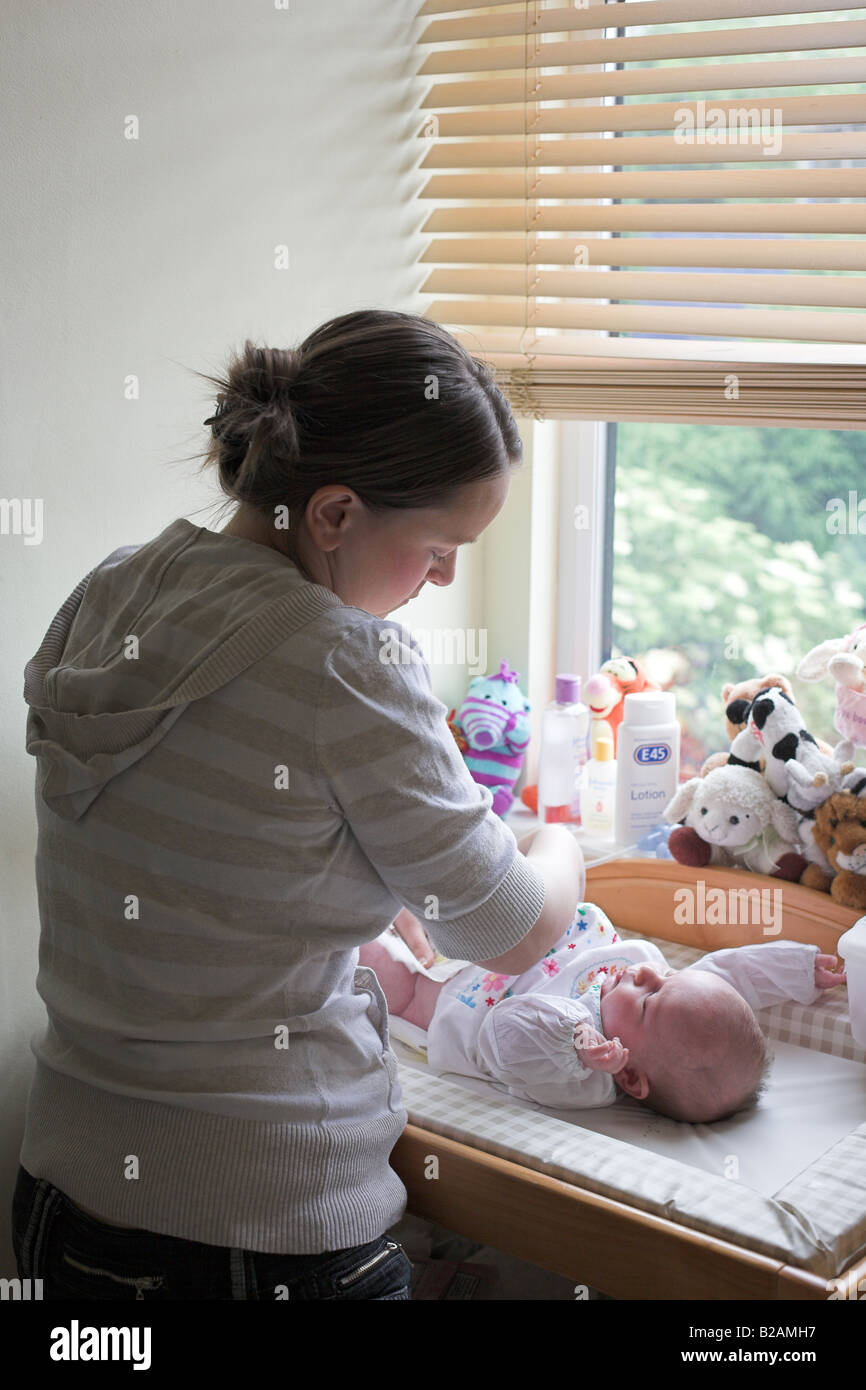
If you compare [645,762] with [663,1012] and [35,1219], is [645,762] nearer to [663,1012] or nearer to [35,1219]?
[663,1012]

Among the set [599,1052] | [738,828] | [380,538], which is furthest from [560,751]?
[380,538]

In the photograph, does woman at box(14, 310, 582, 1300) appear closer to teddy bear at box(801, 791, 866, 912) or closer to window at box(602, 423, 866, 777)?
teddy bear at box(801, 791, 866, 912)

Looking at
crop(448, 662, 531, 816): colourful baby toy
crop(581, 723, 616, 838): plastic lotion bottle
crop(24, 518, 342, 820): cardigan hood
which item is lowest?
crop(581, 723, 616, 838): plastic lotion bottle

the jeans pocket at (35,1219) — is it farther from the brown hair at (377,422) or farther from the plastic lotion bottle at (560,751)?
the plastic lotion bottle at (560,751)

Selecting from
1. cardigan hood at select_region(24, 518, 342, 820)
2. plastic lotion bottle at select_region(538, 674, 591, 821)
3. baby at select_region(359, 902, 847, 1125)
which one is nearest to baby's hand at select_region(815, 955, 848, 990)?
baby at select_region(359, 902, 847, 1125)

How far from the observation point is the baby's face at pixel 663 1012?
4.63ft

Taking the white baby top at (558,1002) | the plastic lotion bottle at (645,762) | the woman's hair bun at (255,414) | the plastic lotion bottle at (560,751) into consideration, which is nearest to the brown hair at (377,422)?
the woman's hair bun at (255,414)

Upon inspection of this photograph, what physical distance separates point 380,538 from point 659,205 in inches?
39.0

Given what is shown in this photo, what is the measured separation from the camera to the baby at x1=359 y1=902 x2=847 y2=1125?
4.56ft

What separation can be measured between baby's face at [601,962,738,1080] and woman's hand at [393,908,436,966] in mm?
234

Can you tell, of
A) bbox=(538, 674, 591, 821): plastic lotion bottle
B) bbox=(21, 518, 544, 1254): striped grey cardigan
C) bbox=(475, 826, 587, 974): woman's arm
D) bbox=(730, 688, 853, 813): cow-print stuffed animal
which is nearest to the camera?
bbox=(21, 518, 544, 1254): striped grey cardigan

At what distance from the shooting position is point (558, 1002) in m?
1.45

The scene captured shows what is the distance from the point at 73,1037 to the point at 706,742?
1.35 meters
